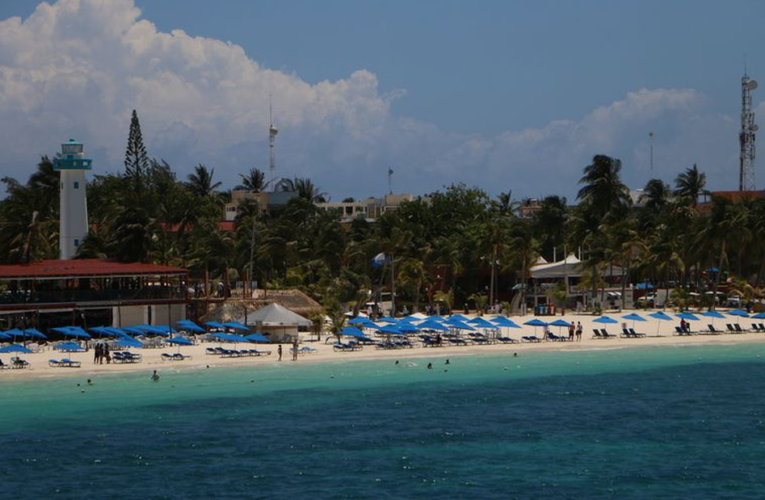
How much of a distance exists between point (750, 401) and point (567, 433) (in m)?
11.1

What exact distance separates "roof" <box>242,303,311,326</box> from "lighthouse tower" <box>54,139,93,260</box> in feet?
60.4

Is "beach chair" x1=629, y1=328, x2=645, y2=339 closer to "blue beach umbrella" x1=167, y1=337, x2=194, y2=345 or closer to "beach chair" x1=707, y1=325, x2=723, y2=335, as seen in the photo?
"beach chair" x1=707, y1=325, x2=723, y2=335

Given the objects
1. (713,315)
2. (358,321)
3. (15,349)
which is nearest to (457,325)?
(358,321)

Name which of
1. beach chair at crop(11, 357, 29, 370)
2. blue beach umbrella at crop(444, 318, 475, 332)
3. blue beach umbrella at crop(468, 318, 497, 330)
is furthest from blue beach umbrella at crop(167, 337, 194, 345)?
blue beach umbrella at crop(468, 318, 497, 330)

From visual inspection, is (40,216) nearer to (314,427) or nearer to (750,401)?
(314,427)

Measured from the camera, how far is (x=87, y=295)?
204 ft

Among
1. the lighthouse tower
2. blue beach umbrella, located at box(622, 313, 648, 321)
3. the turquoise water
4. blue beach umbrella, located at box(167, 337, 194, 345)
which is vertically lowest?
the turquoise water

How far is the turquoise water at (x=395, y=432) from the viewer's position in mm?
31375

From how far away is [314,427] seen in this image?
39.6 meters

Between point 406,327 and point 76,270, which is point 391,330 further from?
point 76,270

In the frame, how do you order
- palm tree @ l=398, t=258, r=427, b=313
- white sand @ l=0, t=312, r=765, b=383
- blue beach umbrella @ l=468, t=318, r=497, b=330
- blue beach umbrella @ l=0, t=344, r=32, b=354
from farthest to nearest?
palm tree @ l=398, t=258, r=427, b=313 → blue beach umbrella @ l=468, t=318, r=497, b=330 → blue beach umbrella @ l=0, t=344, r=32, b=354 → white sand @ l=0, t=312, r=765, b=383

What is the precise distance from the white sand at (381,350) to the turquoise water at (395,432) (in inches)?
67.7

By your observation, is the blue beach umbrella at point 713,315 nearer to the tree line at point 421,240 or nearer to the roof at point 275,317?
the tree line at point 421,240

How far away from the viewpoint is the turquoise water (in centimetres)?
3138
